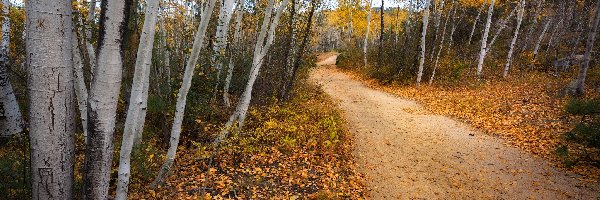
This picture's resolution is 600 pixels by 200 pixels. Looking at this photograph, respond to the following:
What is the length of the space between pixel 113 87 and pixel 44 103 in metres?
0.45

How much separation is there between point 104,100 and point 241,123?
4.65 m

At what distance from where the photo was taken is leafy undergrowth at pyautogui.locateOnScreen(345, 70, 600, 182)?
848cm

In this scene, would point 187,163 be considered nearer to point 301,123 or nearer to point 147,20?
point 301,123

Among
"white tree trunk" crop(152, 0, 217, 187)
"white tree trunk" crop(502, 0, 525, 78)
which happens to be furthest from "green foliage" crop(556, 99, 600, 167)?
"white tree trunk" crop(502, 0, 525, 78)

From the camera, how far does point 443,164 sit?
7.70 meters

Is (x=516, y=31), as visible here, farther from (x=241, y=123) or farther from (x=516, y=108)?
(x=241, y=123)

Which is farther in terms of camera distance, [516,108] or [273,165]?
[516,108]

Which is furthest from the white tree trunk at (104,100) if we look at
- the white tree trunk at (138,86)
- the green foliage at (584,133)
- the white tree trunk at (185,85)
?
the green foliage at (584,133)

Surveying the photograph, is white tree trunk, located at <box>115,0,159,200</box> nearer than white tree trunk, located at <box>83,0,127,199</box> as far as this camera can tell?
No

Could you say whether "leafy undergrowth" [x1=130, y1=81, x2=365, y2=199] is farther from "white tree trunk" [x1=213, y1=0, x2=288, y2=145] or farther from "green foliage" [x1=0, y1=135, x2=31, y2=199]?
"green foliage" [x1=0, y1=135, x2=31, y2=199]

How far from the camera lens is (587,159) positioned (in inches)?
288

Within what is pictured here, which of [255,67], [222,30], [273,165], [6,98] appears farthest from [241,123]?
[6,98]

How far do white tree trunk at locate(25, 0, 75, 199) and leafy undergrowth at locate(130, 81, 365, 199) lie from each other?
3.01m

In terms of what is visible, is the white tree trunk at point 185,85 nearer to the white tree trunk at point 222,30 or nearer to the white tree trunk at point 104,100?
the white tree trunk at point 104,100
